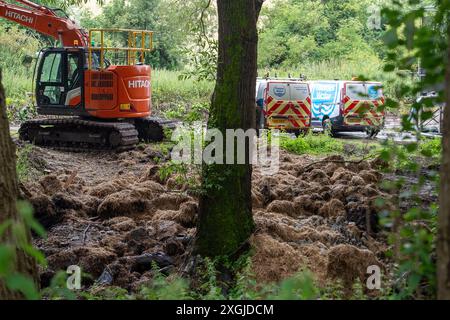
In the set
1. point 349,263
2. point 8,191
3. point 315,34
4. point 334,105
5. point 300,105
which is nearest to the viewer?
point 8,191

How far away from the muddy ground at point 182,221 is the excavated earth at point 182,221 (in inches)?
0.6

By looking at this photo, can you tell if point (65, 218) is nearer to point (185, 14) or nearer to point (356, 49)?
point (185, 14)

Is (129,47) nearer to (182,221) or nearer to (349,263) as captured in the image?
(182,221)

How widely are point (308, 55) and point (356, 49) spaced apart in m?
2.67

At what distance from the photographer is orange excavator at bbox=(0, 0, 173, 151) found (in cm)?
2058

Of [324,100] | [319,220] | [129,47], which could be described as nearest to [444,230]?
[319,220]

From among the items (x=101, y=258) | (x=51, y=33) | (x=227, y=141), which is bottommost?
(x=101, y=258)

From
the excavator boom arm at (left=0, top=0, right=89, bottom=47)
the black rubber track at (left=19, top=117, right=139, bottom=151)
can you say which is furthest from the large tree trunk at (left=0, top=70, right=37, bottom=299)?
the excavator boom arm at (left=0, top=0, right=89, bottom=47)

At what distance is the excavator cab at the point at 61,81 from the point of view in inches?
814

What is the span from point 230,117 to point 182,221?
9.07 ft

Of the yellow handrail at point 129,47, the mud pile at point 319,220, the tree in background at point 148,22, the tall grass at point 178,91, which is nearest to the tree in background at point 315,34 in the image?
the tree in background at point 148,22

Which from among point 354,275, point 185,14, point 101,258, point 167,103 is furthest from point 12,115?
point 354,275

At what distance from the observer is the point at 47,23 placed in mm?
20969
